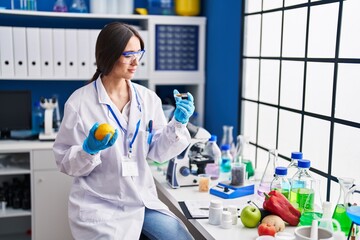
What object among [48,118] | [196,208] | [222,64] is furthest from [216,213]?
[48,118]

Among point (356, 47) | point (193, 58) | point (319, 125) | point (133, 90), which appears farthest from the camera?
point (193, 58)

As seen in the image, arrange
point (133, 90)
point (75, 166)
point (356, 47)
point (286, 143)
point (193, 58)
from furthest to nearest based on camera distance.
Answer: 1. point (193, 58)
2. point (286, 143)
3. point (133, 90)
4. point (356, 47)
5. point (75, 166)

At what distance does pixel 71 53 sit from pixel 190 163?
135 cm

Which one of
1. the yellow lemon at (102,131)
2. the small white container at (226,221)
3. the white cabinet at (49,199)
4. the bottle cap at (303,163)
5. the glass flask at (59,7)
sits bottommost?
the white cabinet at (49,199)

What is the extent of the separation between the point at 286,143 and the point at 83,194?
4.03 ft

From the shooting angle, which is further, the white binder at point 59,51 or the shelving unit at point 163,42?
the shelving unit at point 163,42

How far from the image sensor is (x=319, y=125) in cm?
222

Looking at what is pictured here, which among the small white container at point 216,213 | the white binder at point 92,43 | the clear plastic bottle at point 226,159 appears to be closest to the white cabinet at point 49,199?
the white binder at point 92,43

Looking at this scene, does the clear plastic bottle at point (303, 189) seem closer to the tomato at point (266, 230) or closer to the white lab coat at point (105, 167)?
the tomato at point (266, 230)

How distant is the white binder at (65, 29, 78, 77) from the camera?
Answer: 10.3ft

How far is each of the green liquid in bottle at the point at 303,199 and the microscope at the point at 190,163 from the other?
2.02 ft

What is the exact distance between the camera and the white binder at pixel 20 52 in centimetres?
304

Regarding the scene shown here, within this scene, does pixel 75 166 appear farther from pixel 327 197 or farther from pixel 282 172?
pixel 327 197

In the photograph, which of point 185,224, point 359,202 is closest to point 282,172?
point 359,202
